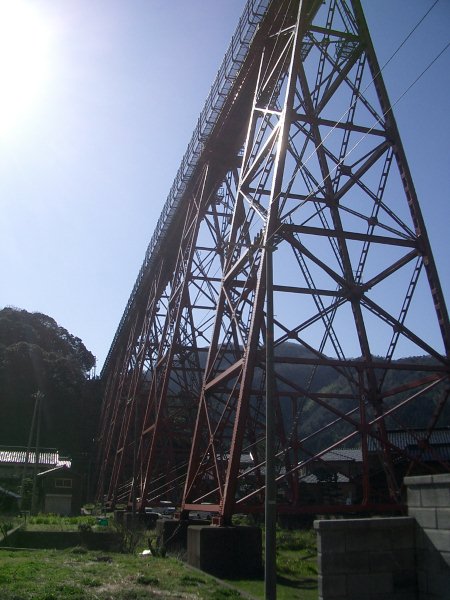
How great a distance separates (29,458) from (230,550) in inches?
1539

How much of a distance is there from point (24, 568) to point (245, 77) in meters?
12.9

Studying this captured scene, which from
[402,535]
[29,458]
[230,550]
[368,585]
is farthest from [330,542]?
[29,458]

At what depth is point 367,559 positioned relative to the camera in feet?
24.1

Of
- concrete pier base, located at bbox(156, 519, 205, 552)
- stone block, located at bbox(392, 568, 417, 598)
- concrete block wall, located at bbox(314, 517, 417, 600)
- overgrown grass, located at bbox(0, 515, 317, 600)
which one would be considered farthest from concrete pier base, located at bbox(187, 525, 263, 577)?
stone block, located at bbox(392, 568, 417, 598)

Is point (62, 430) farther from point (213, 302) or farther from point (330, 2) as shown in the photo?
point (330, 2)

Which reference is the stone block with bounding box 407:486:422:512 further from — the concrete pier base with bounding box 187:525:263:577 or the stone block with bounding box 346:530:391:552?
the concrete pier base with bounding box 187:525:263:577

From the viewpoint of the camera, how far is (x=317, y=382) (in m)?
106

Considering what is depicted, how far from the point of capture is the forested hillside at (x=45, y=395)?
5309 centimetres

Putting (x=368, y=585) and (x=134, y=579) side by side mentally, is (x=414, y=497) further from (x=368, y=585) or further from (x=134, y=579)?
(x=134, y=579)

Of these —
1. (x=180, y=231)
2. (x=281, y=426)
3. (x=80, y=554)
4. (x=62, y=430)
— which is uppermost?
(x=180, y=231)

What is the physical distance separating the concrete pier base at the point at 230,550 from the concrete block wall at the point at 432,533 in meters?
5.27

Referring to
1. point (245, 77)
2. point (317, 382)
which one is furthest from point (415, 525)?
point (317, 382)

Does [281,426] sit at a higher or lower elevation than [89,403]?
lower

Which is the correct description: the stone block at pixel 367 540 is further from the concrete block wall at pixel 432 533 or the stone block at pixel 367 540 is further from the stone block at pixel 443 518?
the stone block at pixel 443 518
